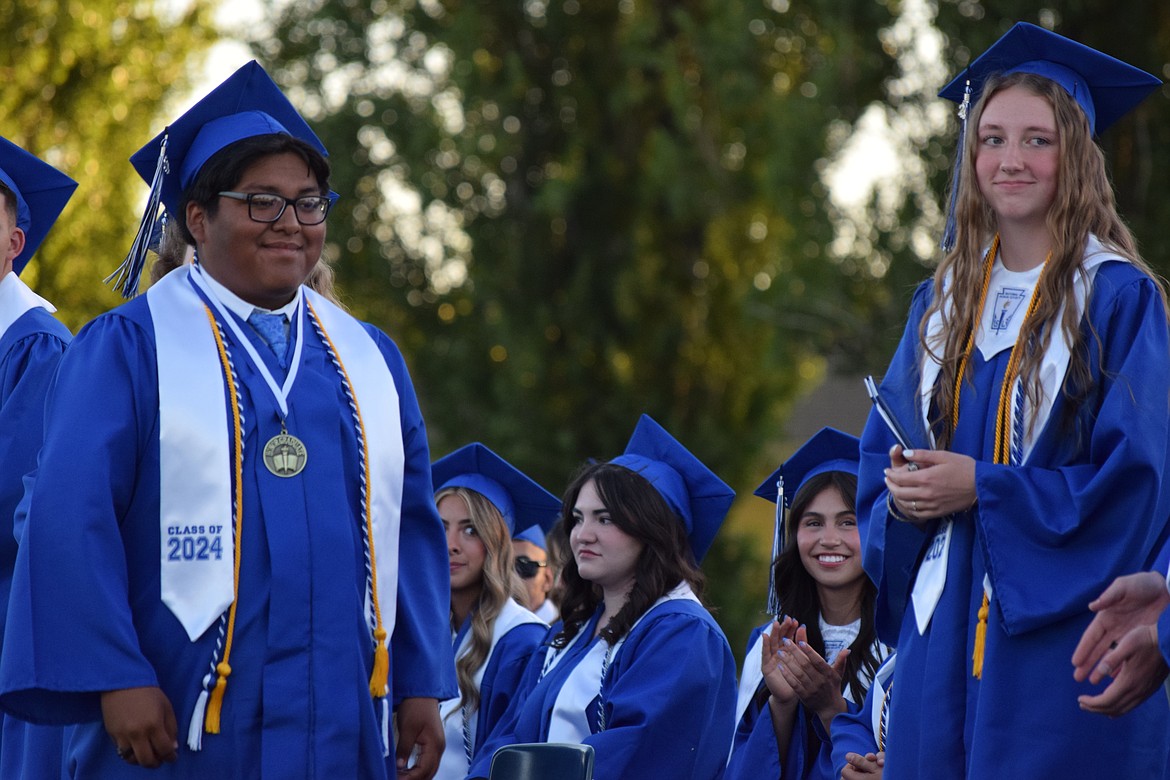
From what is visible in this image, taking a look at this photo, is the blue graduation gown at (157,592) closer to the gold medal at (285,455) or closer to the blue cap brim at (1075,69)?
the gold medal at (285,455)

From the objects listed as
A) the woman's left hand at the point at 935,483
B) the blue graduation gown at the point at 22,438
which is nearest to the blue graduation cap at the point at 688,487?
the blue graduation gown at the point at 22,438

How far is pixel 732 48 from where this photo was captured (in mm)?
11945

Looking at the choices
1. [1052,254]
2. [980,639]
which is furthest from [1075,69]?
[980,639]

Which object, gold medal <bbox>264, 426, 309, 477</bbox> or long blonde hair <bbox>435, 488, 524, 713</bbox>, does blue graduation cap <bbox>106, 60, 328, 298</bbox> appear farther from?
long blonde hair <bbox>435, 488, 524, 713</bbox>

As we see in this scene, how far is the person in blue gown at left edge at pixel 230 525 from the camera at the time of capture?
3277 millimetres

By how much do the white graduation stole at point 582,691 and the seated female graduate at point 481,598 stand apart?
796 mm

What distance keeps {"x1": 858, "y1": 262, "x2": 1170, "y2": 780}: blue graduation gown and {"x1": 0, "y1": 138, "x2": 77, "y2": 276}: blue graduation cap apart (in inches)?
125

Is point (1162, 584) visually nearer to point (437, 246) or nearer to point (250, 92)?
point (250, 92)

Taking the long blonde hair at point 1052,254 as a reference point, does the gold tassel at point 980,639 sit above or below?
below

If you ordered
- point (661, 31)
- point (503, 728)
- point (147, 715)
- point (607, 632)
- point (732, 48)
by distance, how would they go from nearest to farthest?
point (147, 715), point (607, 632), point (503, 728), point (732, 48), point (661, 31)

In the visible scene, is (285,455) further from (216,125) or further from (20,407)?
(20,407)

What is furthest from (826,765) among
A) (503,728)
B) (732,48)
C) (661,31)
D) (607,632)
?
(661,31)

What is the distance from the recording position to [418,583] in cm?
376

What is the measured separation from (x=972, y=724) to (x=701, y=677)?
1982 millimetres
